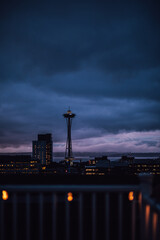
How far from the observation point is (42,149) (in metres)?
171

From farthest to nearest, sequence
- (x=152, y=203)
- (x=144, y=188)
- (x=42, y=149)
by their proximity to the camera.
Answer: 1. (x=42, y=149)
2. (x=144, y=188)
3. (x=152, y=203)

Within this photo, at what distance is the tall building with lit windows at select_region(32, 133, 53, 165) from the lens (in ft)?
557

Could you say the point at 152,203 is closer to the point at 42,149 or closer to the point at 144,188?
the point at 144,188

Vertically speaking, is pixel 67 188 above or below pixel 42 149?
above

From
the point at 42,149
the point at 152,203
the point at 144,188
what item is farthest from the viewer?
the point at 42,149

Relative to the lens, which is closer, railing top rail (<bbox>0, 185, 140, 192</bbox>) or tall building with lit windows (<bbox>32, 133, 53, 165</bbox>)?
railing top rail (<bbox>0, 185, 140, 192</bbox>)

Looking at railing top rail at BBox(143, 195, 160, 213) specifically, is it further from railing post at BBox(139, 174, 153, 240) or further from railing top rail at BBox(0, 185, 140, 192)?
railing top rail at BBox(0, 185, 140, 192)

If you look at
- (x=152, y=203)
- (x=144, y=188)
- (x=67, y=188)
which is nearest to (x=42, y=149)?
(x=67, y=188)

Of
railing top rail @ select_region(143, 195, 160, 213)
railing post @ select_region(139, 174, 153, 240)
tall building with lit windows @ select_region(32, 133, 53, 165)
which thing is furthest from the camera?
tall building with lit windows @ select_region(32, 133, 53, 165)

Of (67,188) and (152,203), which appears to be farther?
(67,188)

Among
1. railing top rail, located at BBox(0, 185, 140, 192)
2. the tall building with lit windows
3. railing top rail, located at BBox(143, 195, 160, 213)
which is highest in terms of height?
railing top rail, located at BBox(0, 185, 140, 192)

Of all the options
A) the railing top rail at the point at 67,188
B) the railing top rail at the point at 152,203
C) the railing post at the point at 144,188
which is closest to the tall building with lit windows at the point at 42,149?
the railing top rail at the point at 67,188

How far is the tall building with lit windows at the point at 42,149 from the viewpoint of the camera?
169750mm

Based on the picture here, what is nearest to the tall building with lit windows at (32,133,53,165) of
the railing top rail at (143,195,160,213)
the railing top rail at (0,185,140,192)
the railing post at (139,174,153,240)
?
the railing top rail at (0,185,140,192)
